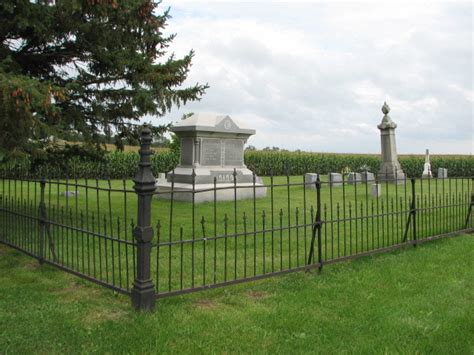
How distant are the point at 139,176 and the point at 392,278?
10.7ft

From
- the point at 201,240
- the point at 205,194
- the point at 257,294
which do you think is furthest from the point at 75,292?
the point at 205,194

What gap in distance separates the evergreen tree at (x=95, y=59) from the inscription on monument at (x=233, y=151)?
4.49 meters

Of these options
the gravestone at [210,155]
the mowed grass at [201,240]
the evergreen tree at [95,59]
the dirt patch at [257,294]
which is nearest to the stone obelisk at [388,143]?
the gravestone at [210,155]

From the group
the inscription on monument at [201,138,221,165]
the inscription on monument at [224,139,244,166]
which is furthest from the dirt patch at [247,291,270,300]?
the inscription on monument at [224,139,244,166]

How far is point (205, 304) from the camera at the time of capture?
438 centimetres

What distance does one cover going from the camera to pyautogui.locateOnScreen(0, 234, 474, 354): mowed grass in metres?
3.43

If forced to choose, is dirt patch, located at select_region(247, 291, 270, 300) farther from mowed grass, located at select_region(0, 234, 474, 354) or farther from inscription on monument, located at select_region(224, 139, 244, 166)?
inscription on monument, located at select_region(224, 139, 244, 166)

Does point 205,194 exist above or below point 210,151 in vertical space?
below

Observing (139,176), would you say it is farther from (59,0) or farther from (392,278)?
(59,0)

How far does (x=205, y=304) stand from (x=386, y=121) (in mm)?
18476

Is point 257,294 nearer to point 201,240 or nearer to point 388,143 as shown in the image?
point 201,240

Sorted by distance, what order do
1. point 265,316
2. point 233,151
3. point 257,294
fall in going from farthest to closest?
1. point 233,151
2. point 257,294
3. point 265,316

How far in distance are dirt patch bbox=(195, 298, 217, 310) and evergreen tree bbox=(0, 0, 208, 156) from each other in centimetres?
351

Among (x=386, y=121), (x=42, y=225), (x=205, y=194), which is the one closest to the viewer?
(x=42, y=225)
